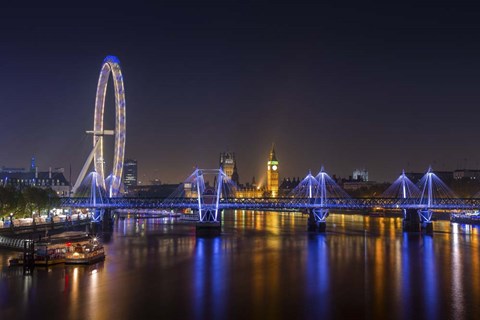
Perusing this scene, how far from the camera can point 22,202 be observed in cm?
5225

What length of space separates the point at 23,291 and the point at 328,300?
46.1 feet

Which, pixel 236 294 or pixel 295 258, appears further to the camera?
pixel 295 258

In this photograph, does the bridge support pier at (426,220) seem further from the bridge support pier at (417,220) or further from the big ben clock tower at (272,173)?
the big ben clock tower at (272,173)

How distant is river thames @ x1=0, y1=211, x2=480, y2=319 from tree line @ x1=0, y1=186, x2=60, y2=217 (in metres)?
9.58

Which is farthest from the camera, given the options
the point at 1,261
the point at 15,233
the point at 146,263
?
the point at 15,233

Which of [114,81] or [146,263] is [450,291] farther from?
[114,81]

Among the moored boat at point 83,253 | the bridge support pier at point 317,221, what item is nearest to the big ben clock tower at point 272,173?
the bridge support pier at point 317,221

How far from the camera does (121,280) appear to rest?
30.8 m

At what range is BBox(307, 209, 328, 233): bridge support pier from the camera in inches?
2471

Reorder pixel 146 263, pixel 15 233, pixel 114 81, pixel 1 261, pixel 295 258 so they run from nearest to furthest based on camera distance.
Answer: pixel 1 261 < pixel 146 263 < pixel 295 258 < pixel 15 233 < pixel 114 81

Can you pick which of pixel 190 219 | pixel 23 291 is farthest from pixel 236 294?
pixel 190 219

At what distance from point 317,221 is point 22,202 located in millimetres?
30230

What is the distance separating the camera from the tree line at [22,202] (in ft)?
163

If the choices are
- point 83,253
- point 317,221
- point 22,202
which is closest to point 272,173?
point 317,221
